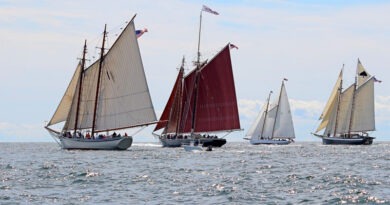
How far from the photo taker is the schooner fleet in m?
93.9

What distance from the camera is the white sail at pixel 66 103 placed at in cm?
9706

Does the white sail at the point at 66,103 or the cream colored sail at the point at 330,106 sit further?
the cream colored sail at the point at 330,106

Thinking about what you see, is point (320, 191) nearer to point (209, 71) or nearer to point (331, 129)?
point (209, 71)

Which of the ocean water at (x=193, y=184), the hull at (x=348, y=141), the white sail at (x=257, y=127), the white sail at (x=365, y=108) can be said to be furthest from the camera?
the white sail at (x=257, y=127)

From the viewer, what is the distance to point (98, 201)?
4097cm

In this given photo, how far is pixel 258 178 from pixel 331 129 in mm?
118765

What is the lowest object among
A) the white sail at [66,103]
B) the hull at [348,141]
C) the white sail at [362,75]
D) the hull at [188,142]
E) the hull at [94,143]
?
the hull at [94,143]

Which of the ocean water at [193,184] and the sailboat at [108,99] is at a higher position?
the sailboat at [108,99]

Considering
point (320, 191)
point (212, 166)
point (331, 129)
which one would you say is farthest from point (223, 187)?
point (331, 129)

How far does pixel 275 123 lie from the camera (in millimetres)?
177250

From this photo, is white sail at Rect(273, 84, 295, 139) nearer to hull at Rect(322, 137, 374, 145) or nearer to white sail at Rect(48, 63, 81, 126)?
hull at Rect(322, 137, 374, 145)

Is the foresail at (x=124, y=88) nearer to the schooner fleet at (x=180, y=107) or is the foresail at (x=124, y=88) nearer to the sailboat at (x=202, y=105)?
the schooner fleet at (x=180, y=107)

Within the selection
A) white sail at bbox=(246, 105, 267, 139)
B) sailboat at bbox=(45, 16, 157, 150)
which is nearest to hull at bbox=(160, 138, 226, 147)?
sailboat at bbox=(45, 16, 157, 150)

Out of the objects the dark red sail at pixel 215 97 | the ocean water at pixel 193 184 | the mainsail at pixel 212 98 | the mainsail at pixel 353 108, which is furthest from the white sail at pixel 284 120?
the ocean water at pixel 193 184
